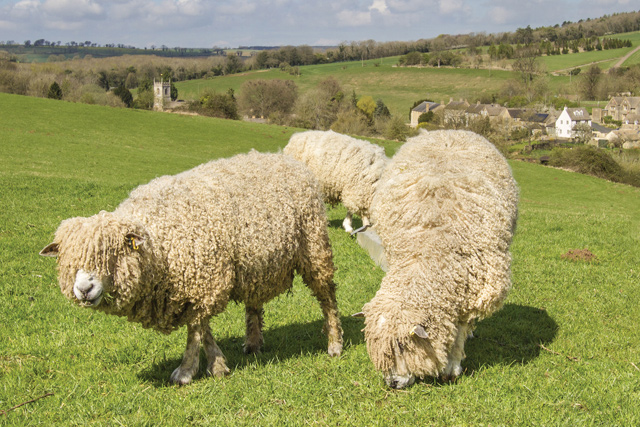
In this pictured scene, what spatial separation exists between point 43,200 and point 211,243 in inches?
403

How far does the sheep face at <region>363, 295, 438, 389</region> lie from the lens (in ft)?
15.4

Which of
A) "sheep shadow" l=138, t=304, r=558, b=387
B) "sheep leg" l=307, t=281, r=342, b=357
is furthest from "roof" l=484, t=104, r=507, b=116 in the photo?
"sheep leg" l=307, t=281, r=342, b=357

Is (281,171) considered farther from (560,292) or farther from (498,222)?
(560,292)

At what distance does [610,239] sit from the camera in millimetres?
12031

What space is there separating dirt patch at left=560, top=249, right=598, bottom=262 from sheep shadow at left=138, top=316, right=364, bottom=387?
5.38 meters

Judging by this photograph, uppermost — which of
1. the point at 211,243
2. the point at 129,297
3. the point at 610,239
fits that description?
the point at 211,243

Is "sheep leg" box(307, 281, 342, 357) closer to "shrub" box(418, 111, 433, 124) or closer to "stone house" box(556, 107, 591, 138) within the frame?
"shrub" box(418, 111, 433, 124)

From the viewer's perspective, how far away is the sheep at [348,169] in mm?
13023

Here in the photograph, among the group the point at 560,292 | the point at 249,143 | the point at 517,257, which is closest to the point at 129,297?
the point at 560,292

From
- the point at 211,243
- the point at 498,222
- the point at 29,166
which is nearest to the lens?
the point at 211,243

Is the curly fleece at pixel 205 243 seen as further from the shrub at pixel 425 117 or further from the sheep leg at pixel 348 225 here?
the shrub at pixel 425 117

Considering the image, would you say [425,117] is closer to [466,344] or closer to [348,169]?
[348,169]

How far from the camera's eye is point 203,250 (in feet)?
15.9

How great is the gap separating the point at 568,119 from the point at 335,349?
9863 centimetres
